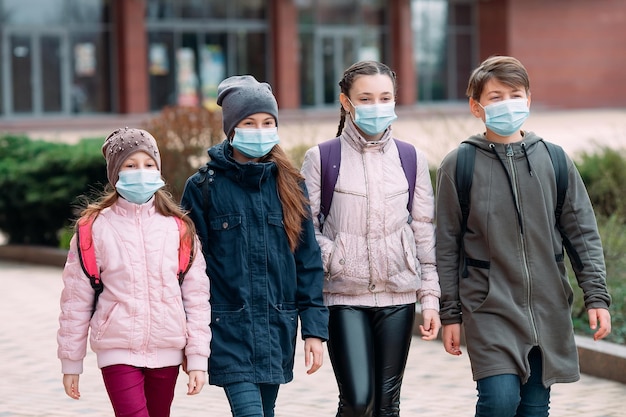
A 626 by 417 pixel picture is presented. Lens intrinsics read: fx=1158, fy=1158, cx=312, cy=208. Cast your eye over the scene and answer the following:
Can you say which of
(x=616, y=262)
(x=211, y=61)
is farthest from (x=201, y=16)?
(x=616, y=262)

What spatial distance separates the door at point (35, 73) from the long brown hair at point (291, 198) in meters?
29.5

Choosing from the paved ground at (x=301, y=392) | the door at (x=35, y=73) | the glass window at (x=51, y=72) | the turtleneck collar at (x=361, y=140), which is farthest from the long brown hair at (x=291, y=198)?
the glass window at (x=51, y=72)

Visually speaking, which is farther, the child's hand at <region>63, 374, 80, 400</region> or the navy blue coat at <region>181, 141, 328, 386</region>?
the navy blue coat at <region>181, 141, 328, 386</region>

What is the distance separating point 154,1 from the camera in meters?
35.2

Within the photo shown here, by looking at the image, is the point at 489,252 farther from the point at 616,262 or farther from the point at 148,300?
the point at 616,262

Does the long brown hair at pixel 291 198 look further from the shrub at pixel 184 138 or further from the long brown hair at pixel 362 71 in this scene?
the shrub at pixel 184 138

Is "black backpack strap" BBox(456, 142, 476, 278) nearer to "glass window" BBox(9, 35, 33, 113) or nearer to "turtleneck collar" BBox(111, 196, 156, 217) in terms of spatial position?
"turtleneck collar" BBox(111, 196, 156, 217)

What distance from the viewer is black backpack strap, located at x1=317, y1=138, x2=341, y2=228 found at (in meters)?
4.75

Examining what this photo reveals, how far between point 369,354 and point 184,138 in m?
7.92

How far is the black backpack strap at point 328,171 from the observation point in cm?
475

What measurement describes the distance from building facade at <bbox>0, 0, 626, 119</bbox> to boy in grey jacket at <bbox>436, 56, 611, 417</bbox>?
29.7m

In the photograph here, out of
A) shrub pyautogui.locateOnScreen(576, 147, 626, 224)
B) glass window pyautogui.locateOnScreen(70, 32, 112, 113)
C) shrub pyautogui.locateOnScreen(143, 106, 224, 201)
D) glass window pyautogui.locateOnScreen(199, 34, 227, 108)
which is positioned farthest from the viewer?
glass window pyautogui.locateOnScreen(199, 34, 227, 108)

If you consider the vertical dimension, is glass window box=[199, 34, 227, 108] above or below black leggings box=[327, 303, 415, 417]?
above

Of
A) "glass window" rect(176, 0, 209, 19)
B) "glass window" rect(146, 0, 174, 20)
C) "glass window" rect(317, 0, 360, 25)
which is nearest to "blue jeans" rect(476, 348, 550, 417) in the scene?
"glass window" rect(146, 0, 174, 20)
